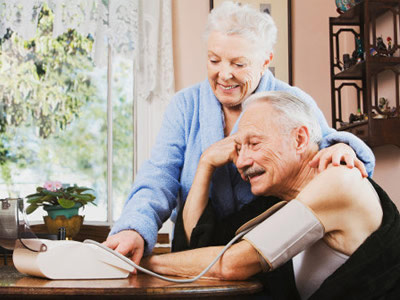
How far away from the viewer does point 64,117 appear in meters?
4.03

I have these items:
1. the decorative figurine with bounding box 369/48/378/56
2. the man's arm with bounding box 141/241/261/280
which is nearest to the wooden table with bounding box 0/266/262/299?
the man's arm with bounding box 141/241/261/280

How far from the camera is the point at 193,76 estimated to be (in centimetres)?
403

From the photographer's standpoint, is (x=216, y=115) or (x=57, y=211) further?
(x=57, y=211)

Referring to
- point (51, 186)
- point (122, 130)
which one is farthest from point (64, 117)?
point (51, 186)

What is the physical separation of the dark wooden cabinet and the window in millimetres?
1440

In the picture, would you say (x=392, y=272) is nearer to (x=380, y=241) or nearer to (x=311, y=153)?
(x=380, y=241)

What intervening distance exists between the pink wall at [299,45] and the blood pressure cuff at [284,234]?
2841mm

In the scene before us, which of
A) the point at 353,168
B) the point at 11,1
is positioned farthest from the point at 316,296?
the point at 11,1

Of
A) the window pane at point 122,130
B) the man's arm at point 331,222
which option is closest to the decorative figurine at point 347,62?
the window pane at point 122,130

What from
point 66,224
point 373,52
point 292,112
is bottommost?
point 66,224

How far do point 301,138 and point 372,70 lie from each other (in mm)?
2257

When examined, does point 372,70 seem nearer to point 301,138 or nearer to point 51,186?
point 51,186

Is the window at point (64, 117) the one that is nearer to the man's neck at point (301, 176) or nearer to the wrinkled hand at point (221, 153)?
the wrinkled hand at point (221, 153)

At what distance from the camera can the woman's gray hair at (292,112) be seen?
1.47m
